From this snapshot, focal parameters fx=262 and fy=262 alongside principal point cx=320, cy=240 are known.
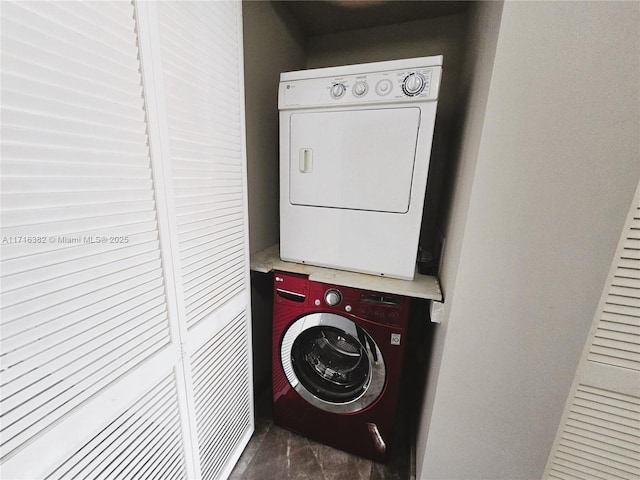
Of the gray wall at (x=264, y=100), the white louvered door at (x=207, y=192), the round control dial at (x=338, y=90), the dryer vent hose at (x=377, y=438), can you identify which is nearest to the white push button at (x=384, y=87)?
the round control dial at (x=338, y=90)

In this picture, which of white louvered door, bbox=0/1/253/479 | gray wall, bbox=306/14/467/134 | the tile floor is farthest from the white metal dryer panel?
the tile floor

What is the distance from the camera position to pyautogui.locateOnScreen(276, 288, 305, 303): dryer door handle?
1.35 m

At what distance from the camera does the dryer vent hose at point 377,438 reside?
4.49 ft

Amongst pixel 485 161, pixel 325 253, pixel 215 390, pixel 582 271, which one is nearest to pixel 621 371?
pixel 582 271

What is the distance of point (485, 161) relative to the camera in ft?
2.67

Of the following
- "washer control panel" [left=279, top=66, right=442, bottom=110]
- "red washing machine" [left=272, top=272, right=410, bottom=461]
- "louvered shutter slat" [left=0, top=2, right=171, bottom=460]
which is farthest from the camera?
"red washing machine" [left=272, top=272, right=410, bottom=461]

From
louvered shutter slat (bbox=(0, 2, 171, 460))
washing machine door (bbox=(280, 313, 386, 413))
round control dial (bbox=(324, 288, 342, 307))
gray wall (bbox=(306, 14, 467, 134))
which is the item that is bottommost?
washing machine door (bbox=(280, 313, 386, 413))

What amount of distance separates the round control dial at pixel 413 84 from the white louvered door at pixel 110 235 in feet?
2.28

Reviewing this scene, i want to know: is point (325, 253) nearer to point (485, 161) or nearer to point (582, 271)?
point (485, 161)

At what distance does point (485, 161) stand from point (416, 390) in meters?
1.57

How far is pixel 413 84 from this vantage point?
1.04m

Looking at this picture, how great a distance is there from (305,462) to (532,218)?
162 cm

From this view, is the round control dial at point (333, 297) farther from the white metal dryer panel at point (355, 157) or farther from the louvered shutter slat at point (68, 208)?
the louvered shutter slat at point (68, 208)

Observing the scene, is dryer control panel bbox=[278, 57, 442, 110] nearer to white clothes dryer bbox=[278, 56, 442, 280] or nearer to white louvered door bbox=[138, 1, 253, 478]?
white clothes dryer bbox=[278, 56, 442, 280]
